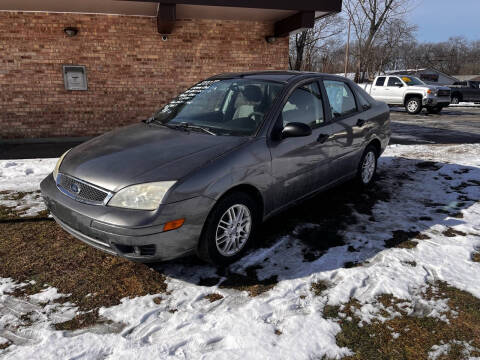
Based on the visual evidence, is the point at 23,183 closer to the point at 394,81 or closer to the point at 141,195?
the point at 141,195

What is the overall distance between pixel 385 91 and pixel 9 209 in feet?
60.0

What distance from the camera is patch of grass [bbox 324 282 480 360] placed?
226 cm

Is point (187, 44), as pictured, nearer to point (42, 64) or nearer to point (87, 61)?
point (87, 61)

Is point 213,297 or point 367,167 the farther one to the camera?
point 367,167

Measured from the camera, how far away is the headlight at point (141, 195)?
8.65 ft

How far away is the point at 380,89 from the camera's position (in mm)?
19000

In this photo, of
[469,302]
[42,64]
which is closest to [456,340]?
[469,302]

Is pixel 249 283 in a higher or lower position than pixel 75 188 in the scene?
lower

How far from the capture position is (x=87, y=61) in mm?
8719

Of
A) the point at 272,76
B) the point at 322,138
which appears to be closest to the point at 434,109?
the point at 322,138

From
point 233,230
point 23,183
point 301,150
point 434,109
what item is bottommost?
point 23,183

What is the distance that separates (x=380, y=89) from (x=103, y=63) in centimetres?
1489

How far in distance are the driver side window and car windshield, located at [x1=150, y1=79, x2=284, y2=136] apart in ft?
0.61

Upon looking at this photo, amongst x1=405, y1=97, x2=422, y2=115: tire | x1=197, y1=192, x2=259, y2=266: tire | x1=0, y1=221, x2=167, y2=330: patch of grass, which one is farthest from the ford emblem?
x1=405, y1=97, x2=422, y2=115: tire
